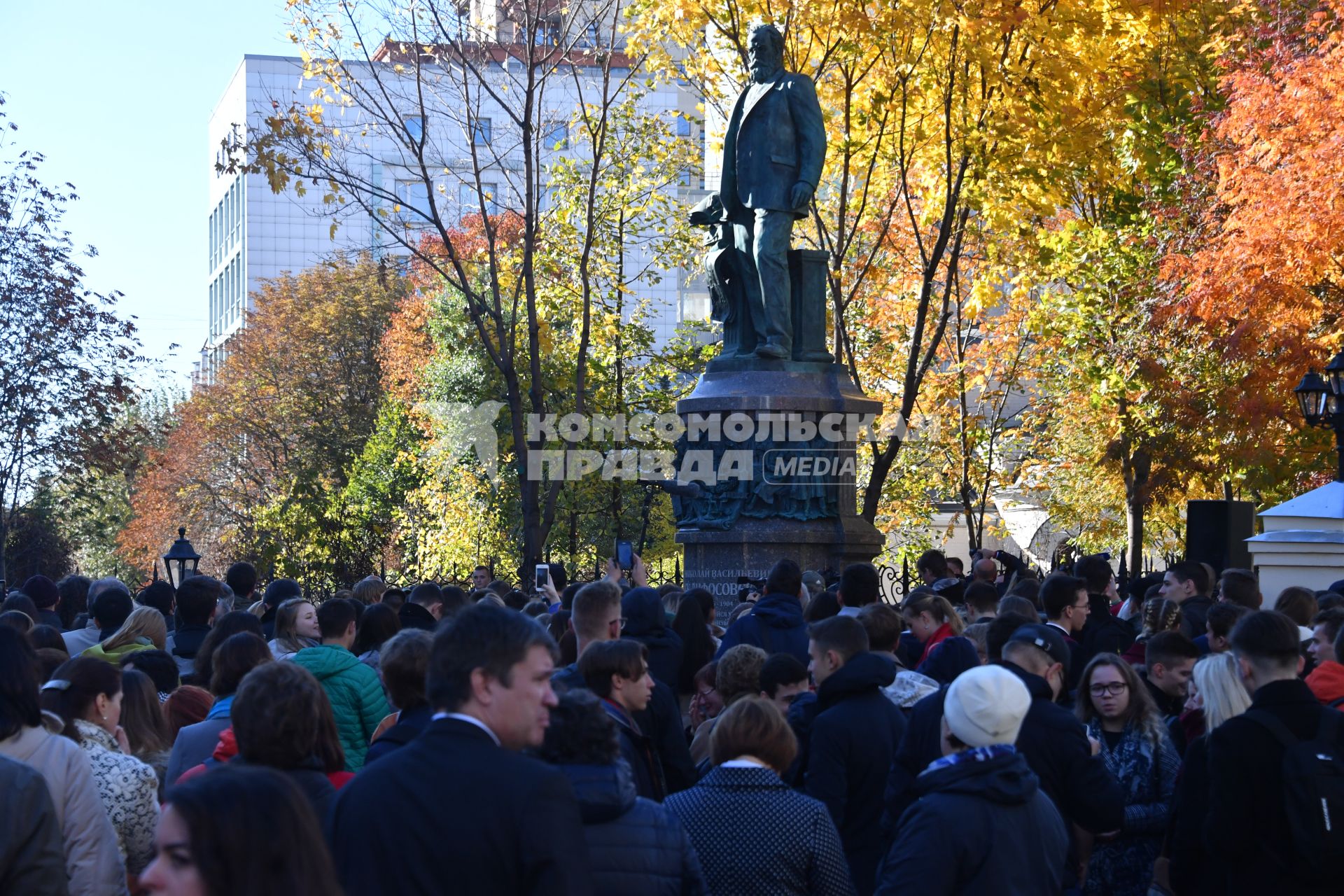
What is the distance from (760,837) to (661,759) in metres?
1.22

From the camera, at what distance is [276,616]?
7887mm

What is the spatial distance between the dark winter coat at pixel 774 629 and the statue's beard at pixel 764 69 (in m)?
7.26

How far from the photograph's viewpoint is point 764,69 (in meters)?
14.7

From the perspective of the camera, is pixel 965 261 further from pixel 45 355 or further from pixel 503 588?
pixel 503 588

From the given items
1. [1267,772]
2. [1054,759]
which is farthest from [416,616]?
[1267,772]

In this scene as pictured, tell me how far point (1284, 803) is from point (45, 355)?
23.7 meters

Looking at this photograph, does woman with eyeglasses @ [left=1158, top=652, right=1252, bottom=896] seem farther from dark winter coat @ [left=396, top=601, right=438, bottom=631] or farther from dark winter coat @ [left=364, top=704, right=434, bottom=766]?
dark winter coat @ [left=396, top=601, right=438, bottom=631]

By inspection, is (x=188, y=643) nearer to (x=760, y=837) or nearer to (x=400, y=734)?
(x=400, y=734)

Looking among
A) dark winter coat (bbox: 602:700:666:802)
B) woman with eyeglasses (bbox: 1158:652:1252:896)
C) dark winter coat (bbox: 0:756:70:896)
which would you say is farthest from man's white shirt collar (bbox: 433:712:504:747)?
woman with eyeglasses (bbox: 1158:652:1252:896)

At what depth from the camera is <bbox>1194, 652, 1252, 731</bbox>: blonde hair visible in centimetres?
576

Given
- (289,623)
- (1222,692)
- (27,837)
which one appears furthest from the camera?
(289,623)

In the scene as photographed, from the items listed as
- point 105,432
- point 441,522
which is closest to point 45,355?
point 105,432

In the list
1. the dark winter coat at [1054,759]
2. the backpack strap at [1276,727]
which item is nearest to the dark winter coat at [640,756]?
the dark winter coat at [1054,759]

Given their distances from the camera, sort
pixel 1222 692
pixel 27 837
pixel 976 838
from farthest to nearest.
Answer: pixel 1222 692
pixel 976 838
pixel 27 837
